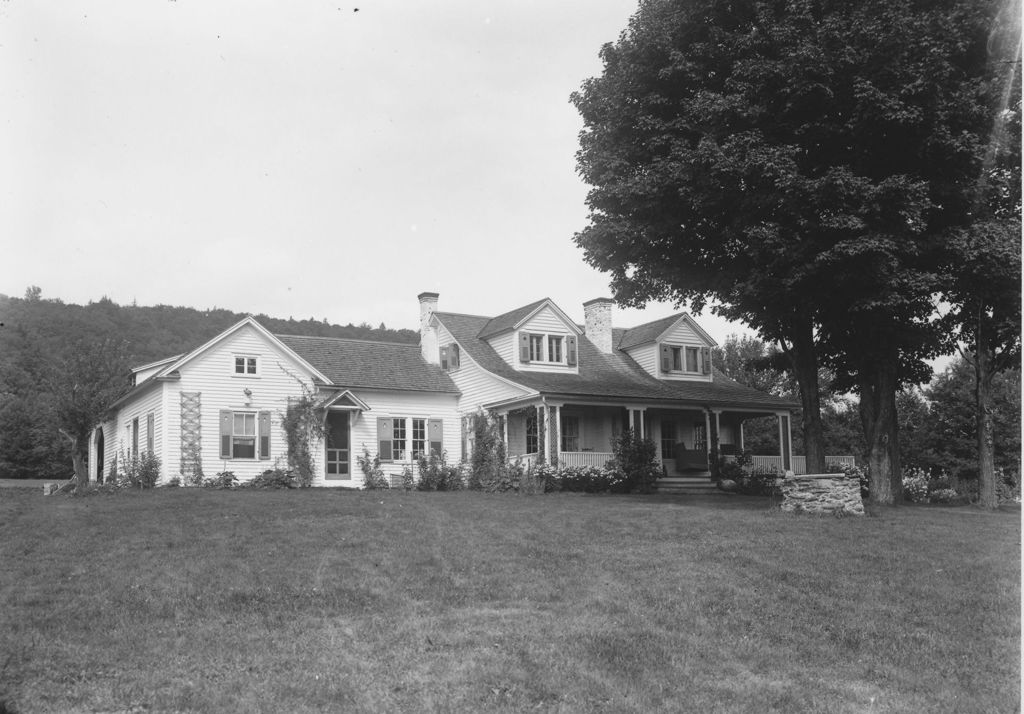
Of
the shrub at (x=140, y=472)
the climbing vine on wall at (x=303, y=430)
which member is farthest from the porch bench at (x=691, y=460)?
the shrub at (x=140, y=472)

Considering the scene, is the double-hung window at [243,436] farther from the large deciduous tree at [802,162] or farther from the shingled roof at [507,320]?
the large deciduous tree at [802,162]

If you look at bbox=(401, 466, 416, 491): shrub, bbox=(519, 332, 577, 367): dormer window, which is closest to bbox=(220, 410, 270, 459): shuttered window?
bbox=(401, 466, 416, 491): shrub

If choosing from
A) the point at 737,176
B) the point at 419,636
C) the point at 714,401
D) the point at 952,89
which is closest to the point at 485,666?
the point at 419,636

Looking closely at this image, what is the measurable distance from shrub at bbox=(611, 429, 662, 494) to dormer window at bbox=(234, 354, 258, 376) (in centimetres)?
1038

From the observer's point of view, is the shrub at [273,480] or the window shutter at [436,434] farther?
the window shutter at [436,434]

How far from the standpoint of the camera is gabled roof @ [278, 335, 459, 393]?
30.8 meters

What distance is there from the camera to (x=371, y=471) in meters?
29.7

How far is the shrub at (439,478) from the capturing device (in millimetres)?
28500

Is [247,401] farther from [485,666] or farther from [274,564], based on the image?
[485,666]

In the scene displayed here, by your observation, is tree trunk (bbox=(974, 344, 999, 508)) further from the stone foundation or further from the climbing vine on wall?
the climbing vine on wall

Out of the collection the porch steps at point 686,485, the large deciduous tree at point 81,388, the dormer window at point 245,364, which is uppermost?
the dormer window at point 245,364

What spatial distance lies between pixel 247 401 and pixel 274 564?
639 inches

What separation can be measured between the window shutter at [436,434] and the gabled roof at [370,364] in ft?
3.38

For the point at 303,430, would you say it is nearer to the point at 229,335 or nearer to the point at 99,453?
the point at 229,335
